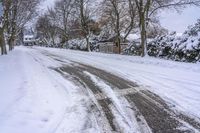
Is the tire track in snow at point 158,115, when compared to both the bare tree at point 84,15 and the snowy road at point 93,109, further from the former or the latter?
the bare tree at point 84,15

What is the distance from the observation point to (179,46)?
68.6ft

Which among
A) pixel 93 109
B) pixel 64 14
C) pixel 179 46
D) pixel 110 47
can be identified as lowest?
pixel 93 109

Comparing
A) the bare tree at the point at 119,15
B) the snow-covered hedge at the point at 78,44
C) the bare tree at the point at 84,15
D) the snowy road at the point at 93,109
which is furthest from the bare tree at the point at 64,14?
the snowy road at the point at 93,109

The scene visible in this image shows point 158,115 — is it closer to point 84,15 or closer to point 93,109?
point 93,109

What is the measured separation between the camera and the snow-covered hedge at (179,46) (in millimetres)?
19031

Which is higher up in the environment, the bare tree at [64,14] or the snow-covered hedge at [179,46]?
the bare tree at [64,14]

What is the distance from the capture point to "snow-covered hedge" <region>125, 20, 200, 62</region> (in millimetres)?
19031

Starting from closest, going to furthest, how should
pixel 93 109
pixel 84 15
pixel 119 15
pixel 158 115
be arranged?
1. pixel 158 115
2. pixel 93 109
3. pixel 119 15
4. pixel 84 15

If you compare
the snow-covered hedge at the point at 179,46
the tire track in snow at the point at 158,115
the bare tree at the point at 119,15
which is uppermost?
the bare tree at the point at 119,15

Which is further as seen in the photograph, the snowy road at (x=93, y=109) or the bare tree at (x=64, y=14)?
the bare tree at (x=64, y=14)

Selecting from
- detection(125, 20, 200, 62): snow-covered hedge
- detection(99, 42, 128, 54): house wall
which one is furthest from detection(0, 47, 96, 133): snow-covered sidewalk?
detection(99, 42, 128, 54): house wall

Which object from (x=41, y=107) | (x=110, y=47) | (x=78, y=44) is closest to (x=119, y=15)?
(x=110, y=47)

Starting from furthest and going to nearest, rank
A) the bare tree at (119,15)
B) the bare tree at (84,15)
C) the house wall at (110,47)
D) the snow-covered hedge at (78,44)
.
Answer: the snow-covered hedge at (78,44)
the bare tree at (84,15)
the house wall at (110,47)
the bare tree at (119,15)

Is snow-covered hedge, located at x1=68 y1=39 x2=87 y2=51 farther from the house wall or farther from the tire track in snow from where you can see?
the tire track in snow
